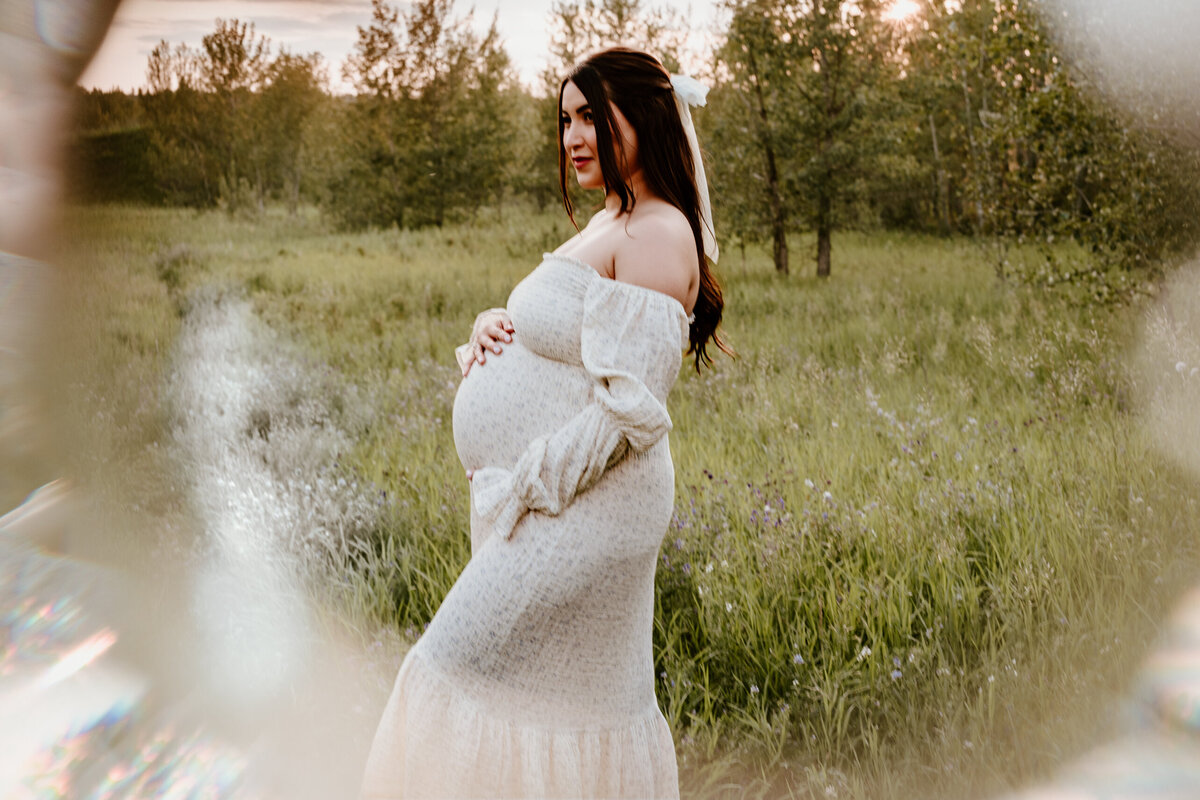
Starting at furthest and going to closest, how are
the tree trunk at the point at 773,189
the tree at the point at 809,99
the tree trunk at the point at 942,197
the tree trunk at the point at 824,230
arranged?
the tree trunk at the point at 942,197, the tree trunk at the point at 824,230, the tree trunk at the point at 773,189, the tree at the point at 809,99

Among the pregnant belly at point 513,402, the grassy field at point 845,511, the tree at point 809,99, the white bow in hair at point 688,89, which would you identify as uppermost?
the tree at point 809,99

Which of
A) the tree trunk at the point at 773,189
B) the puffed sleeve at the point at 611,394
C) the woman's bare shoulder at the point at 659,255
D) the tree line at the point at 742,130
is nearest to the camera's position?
the puffed sleeve at the point at 611,394

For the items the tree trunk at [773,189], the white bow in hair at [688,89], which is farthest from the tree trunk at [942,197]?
the white bow in hair at [688,89]

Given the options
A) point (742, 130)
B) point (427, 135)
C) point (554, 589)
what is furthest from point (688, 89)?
point (427, 135)

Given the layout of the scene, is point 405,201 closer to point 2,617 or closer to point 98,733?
point 2,617

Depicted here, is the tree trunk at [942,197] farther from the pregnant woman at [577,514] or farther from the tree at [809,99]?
the pregnant woman at [577,514]

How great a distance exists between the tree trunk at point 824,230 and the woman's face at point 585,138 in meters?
7.65

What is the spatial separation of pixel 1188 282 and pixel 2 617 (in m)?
7.35

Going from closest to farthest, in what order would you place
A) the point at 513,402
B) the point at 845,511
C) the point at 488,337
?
the point at 513,402 < the point at 488,337 < the point at 845,511

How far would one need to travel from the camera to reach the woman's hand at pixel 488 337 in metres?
2.19

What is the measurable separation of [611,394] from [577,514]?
1.00 feet

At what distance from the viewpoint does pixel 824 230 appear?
945cm

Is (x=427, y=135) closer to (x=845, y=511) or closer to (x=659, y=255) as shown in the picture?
(x=845, y=511)

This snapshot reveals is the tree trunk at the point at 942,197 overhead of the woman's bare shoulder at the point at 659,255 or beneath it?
overhead
